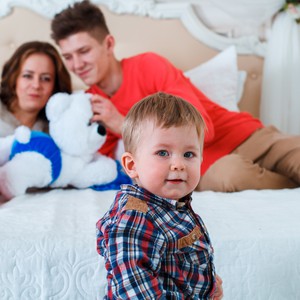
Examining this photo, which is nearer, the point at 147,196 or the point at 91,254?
the point at 147,196

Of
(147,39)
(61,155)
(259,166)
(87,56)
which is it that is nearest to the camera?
(61,155)

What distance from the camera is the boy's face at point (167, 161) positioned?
756 millimetres

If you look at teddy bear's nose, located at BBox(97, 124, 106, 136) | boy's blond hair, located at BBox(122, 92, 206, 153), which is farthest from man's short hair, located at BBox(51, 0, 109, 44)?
boy's blond hair, located at BBox(122, 92, 206, 153)

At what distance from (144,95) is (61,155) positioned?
0.44 meters

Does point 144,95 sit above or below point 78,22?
below

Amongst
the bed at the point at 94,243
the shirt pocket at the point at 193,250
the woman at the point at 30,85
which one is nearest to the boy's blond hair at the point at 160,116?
the shirt pocket at the point at 193,250

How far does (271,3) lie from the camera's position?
2.35 metres

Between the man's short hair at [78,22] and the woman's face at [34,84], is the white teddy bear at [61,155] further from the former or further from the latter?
the man's short hair at [78,22]

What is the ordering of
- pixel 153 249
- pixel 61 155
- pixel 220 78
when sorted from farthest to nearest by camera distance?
pixel 220 78 < pixel 61 155 < pixel 153 249

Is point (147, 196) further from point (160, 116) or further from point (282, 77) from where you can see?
point (282, 77)

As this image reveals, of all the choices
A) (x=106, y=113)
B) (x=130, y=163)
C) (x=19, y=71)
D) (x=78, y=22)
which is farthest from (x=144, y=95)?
(x=130, y=163)

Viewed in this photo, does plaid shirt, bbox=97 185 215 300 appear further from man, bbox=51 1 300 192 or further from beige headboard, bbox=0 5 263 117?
beige headboard, bbox=0 5 263 117

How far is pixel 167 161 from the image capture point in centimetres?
76

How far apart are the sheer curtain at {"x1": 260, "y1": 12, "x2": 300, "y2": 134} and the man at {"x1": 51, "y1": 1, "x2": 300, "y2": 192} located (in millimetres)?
475
